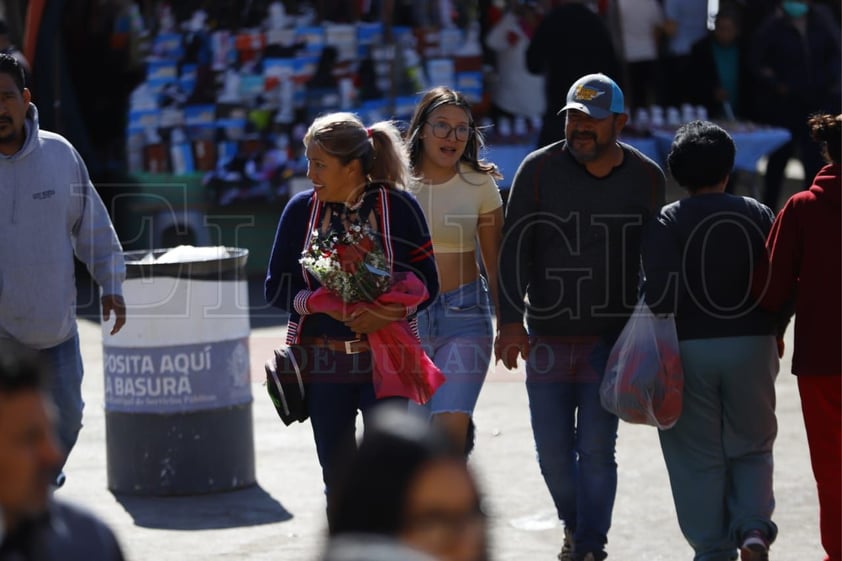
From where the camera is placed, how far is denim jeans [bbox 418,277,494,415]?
5.79 meters

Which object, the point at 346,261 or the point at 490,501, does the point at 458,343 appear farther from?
the point at 346,261

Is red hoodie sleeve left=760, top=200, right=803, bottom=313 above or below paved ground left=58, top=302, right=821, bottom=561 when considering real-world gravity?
above

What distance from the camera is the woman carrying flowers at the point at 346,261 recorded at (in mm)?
5055

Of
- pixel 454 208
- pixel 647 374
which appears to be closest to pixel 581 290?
pixel 647 374

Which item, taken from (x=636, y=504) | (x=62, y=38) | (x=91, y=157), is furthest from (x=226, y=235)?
(x=636, y=504)

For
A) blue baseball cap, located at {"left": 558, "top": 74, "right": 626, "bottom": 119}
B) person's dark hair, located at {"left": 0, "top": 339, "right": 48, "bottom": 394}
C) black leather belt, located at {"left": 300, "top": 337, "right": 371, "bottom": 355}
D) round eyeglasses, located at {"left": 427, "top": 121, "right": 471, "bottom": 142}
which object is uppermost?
blue baseball cap, located at {"left": 558, "top": 74, "right": 626, "bottom": 119}

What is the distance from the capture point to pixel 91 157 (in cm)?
1297

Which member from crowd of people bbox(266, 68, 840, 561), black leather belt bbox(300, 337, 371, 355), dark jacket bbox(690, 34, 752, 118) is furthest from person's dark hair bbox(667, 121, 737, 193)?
dark jacket bbox(690, 34, 752, 118)

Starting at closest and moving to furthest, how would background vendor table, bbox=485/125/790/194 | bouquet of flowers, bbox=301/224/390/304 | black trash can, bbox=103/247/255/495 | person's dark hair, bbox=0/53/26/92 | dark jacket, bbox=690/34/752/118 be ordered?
bouquet of flowers, bbox=301/224/390/304 < person's dark hair, bbox=0/53/26/92 < black trash can, bbox=103/247/255/495 < background vendor table, bbox=485/125/790/194 < dark jacket, bbox=690/34/752/118

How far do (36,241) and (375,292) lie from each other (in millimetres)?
1358

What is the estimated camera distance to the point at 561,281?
5.63 meters

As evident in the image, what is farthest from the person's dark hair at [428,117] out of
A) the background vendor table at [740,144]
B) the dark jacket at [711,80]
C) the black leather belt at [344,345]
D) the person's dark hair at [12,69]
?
the dark jacket at [711,80]

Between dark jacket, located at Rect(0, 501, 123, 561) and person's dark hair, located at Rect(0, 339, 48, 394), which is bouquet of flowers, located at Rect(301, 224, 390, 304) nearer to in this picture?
dark jacket, located at Rect(0, 501, 123, 561)

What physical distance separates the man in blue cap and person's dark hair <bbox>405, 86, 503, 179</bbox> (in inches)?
15.1
